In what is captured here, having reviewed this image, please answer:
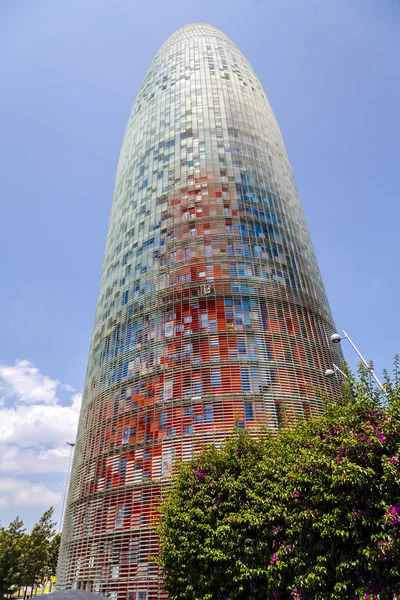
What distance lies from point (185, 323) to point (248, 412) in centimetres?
917

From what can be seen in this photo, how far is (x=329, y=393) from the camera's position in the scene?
3397 cm

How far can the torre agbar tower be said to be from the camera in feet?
96.6

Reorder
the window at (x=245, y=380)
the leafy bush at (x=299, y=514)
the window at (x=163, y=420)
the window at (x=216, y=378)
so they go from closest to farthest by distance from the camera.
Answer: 1. the leafy bush at (x=299, y=514)
2. the window at (x=163, y=420)
3. the window at (x=245, y=380)
4. the window at (x=216, y=378)

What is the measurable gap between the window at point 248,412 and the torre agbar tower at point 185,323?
0.10 m

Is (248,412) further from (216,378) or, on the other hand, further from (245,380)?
(216,378)

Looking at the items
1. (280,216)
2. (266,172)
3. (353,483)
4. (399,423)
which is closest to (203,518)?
(353,483)

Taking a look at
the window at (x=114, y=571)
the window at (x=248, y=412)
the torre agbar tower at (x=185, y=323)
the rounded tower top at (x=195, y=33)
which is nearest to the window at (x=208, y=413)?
the torre agbar tower at (x=185, y=323)

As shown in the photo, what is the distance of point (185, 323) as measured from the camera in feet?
114

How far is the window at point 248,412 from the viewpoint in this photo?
29.8 m

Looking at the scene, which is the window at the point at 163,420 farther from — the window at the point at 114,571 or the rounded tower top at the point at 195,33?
the rounded tower top at the point at 195,33

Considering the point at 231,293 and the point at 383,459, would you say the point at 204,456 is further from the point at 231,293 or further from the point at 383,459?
the point at 231,293

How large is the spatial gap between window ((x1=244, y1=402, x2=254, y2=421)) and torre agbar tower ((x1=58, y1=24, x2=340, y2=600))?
0.33ft

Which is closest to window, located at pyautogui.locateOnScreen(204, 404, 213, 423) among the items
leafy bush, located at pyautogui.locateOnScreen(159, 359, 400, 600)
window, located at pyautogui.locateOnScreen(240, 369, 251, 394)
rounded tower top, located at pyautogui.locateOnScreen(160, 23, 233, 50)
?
window, located at pyautogui.locateOnScreen(240, 369, 251, 394)

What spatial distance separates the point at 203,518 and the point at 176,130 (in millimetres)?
44065
